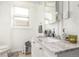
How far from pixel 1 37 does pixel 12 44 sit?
437mm

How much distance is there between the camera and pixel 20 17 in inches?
141

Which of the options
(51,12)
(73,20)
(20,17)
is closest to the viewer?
(73,20)

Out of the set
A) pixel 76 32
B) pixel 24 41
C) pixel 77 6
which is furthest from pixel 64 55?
pixel 24 41

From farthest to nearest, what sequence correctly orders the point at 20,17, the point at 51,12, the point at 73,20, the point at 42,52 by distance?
the point at 20,17 < the point at 51,12 < the point at 73,20 < the point at 42,52

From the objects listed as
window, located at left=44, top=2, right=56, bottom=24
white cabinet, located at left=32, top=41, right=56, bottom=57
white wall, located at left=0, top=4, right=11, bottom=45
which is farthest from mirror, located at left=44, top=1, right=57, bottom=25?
white wall, located at left=0, top=4, right=11, bottom=45

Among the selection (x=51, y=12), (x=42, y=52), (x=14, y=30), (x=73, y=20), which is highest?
(x=51, y=12)

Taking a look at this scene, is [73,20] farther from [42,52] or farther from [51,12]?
[51,12]

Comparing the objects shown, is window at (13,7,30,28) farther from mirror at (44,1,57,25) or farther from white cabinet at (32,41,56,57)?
white cabinet at (32,41,56,57)

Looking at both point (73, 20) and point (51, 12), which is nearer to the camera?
point (73, 20)

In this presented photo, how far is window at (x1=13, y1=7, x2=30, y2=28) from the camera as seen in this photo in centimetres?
352

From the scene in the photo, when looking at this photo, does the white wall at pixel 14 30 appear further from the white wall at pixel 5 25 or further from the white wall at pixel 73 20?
the white wall at pixel 73 20

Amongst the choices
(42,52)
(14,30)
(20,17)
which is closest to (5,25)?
(14,30)

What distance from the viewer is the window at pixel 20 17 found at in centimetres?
352

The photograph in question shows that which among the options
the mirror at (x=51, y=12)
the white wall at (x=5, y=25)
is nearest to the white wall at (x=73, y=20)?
the mirror at (x=51, y=12)
